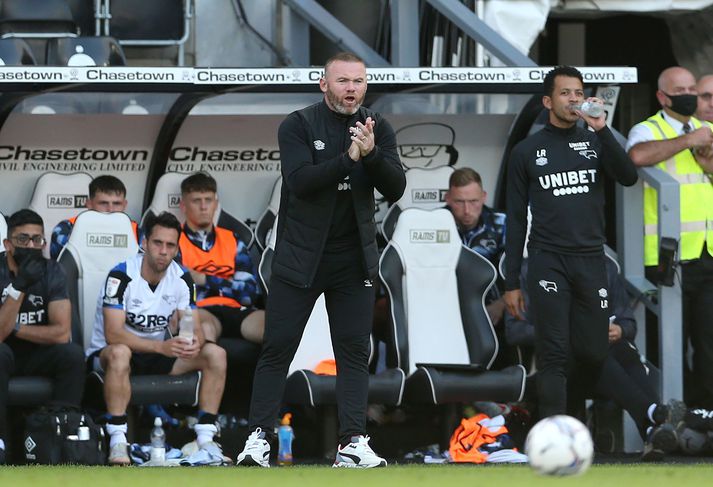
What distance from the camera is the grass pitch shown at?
729cm

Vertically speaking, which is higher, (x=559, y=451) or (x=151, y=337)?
(x=151, y=337)

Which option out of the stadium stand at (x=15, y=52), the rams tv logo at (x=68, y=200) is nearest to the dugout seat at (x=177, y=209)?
the rams tv logo at (x=68, y=200)

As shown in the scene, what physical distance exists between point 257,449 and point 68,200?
3.85 meters

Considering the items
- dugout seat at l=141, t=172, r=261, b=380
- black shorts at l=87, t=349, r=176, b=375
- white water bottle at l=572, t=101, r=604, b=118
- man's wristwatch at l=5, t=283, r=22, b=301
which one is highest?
white water bottle at l=572, t=101, r=604, b=118

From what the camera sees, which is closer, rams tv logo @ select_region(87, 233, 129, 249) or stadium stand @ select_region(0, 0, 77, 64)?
rams tv logo @ select_region(87, 233, 129, 249)

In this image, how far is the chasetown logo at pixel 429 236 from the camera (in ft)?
36.9

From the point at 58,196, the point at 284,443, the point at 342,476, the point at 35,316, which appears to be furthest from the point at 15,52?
the point at 342,476

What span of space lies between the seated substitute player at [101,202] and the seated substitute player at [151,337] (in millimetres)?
486

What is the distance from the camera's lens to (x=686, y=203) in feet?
35.5

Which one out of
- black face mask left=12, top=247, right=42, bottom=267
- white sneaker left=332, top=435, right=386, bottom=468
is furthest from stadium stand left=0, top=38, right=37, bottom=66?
white sneaker left=332, top=435, right=386, bottom=468

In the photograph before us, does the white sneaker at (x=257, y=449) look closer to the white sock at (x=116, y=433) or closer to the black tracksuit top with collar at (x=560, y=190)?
the white sock at (x=116, y=433)

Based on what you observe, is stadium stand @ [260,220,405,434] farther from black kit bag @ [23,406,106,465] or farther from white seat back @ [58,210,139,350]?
white seat back @ [58,210,139,350]

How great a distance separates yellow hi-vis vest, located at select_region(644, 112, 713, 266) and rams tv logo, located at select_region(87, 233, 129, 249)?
3328 mm

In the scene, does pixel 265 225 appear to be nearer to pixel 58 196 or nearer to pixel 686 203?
pixel 58 196
